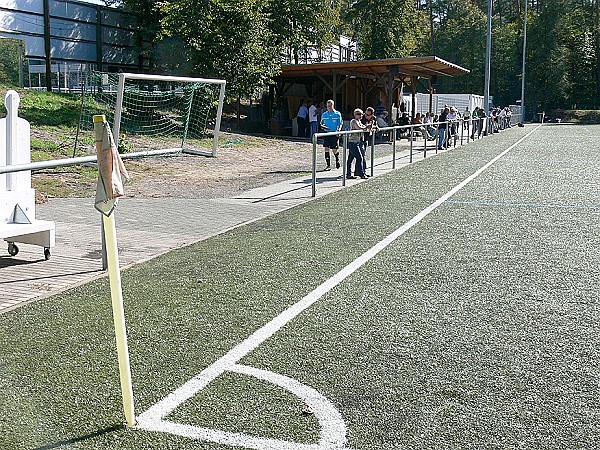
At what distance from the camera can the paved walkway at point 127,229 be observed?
23.6 ft

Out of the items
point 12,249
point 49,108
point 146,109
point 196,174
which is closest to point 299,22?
point 49,108

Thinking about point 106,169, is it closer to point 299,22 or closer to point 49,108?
point 49,108

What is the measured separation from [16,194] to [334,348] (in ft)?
13.7

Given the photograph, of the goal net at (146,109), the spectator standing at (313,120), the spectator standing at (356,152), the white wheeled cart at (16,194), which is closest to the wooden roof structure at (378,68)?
the spectator standing at (313,120)

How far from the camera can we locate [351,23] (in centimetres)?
6981

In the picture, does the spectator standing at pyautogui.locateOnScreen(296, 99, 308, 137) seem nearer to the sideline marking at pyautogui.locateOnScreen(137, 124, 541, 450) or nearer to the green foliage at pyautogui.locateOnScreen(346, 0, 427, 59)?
the green foliage at pyautogui.locateOnScreen(346, 0, 427, 59)

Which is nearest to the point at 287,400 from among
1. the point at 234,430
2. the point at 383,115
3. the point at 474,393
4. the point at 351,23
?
the point at 234,430

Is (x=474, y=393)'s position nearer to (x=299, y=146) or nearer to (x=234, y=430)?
(x=234, y=430)

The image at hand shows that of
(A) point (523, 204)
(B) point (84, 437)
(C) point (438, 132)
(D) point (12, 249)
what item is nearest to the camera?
(B) point (84, 437)

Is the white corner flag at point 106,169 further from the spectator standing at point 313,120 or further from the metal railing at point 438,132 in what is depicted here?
the spectator standing at point 313,120

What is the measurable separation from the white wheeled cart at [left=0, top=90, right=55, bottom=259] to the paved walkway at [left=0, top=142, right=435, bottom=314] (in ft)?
0.84

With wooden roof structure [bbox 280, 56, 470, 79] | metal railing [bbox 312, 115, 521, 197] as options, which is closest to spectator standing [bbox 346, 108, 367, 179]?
metal railing [bbox 312, 115, 521, 197]

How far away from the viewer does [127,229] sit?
10172 millimetres

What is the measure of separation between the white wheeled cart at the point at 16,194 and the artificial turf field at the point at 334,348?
107 centimetres
